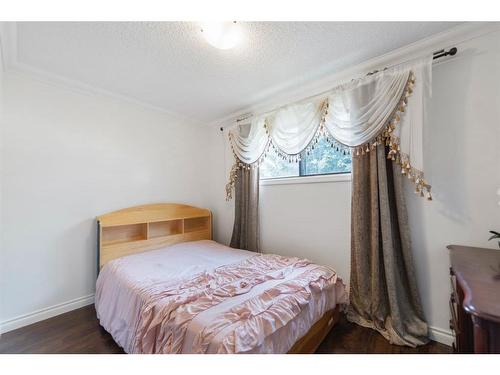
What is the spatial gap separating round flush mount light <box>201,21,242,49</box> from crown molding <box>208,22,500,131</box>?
3.05ft

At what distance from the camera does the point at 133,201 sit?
263 cm

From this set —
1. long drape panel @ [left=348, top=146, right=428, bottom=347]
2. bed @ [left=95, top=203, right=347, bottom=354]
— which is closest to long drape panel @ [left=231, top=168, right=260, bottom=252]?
bed @ [left=95, top=203, right=347, bottom=354]

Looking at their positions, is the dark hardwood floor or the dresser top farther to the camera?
the dark hardwood floor

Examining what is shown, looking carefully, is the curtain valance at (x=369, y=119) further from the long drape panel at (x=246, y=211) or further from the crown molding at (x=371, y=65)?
the long drape panel at (x=246, y=211)

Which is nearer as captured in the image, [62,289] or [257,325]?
[257,325]

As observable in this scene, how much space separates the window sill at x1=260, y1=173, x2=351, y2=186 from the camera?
2.12 metres

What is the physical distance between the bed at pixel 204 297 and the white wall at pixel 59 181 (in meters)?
0.29

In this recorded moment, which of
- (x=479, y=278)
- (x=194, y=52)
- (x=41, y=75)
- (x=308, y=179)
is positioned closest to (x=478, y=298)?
(x=479, y=278)

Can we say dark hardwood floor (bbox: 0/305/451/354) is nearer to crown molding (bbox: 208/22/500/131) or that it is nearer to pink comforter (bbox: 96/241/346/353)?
pink comforter (bbox: 96/241/346/353)

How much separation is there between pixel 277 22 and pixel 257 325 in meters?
1.86

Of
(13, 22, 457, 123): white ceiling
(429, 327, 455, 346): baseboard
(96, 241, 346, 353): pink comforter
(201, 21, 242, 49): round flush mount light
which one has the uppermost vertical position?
(13, 22, 457, 123): white ceiling
